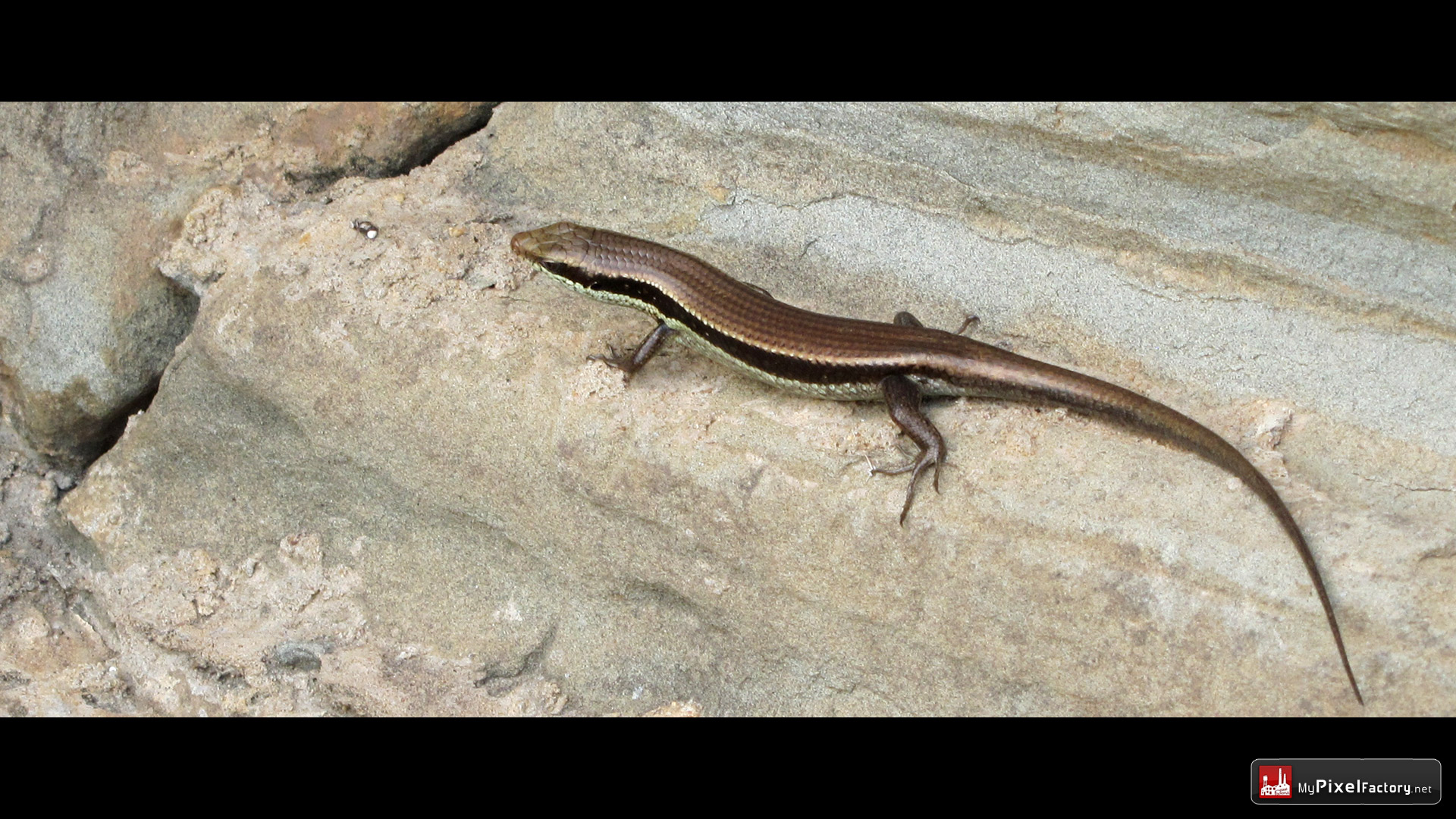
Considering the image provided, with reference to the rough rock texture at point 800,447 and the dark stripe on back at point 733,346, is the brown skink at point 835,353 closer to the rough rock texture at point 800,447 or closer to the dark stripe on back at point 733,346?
the dark stripe on back at point 733,346

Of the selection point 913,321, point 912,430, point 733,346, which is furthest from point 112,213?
point 912,430

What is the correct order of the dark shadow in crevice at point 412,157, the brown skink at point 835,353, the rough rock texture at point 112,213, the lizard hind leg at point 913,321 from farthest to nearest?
the dark shadow in crevice at point 412,157 → the rough rock texture at point 112,213 → the lizard hind leg at point 913,321 → the brown skink at point 835,353

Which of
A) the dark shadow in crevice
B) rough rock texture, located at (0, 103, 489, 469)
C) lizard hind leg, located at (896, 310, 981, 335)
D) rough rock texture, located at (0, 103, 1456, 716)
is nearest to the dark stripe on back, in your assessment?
rough rock texture, located at (0, 103, 1456, 716)

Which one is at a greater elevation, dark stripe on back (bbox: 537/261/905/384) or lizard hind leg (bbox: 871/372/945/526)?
dark stripe on back (bbox: 537/261/905/384)

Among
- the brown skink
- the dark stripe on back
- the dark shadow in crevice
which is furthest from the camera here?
the dark shadow in crevice

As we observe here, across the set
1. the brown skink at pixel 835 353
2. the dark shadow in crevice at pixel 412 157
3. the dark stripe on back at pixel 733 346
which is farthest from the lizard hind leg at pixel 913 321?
the dark shadow in crevice at pixel 412 157

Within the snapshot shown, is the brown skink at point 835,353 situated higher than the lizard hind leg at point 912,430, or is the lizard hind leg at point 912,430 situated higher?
the brown skink at point 835,353

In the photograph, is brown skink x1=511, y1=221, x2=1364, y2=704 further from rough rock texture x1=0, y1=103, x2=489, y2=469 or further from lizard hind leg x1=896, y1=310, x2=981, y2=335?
rough rock texture x1=0, y1=103, x2=489, y2=469

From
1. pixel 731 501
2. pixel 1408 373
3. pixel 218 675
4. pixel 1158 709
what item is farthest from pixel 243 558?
pixel 1408 373
